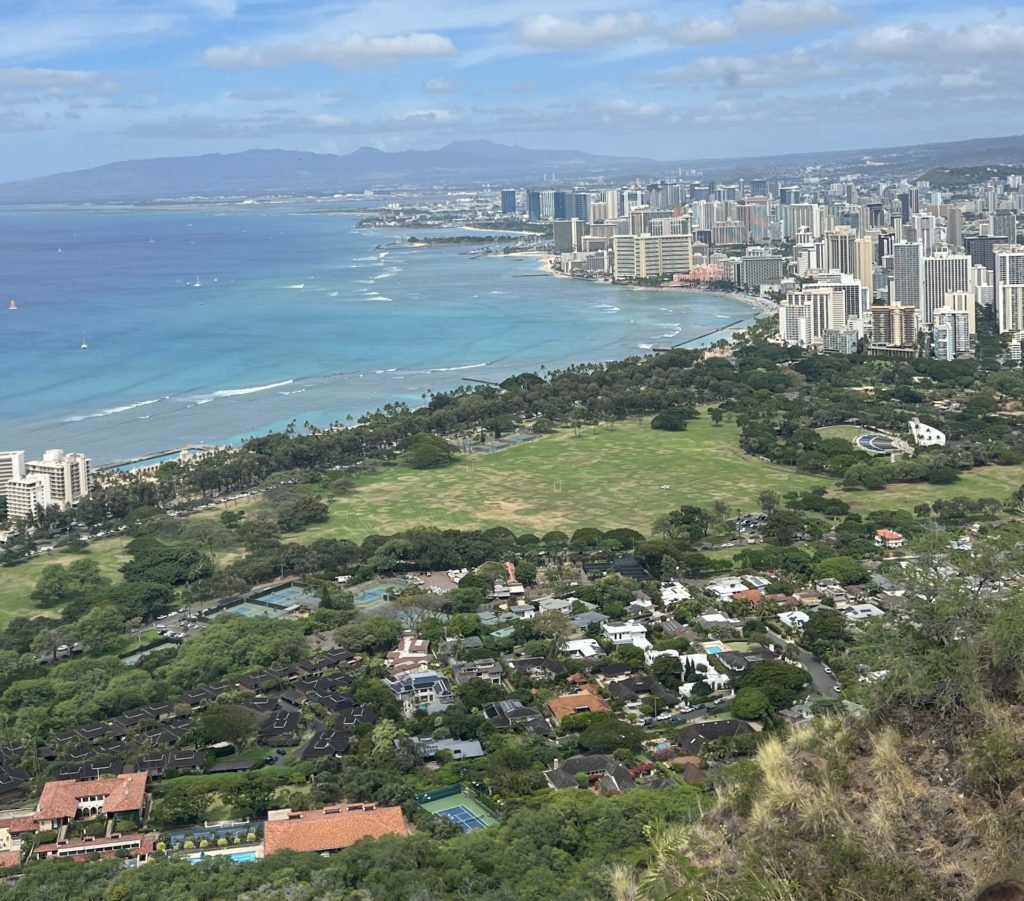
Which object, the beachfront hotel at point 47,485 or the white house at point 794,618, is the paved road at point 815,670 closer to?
the white house at point 794,618

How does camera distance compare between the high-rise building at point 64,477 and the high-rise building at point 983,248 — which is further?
the high-rise building at point 983,248

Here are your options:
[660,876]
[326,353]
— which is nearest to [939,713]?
[660,876]

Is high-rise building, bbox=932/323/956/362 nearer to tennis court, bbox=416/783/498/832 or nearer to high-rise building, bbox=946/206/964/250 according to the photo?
high-rise building, bbox=946/206/964/250

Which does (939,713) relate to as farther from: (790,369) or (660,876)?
(790,369)

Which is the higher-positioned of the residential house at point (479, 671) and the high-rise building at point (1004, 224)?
the high-rise building at point (1004, 224)

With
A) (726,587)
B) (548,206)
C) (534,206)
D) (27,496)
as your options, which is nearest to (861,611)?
(726,587)

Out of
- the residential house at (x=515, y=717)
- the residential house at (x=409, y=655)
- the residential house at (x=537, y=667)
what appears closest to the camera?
the residential house at (x=515, y=717)

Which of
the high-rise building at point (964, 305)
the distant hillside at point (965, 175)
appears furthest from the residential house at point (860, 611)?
the distant hillside at point (965, 175)
